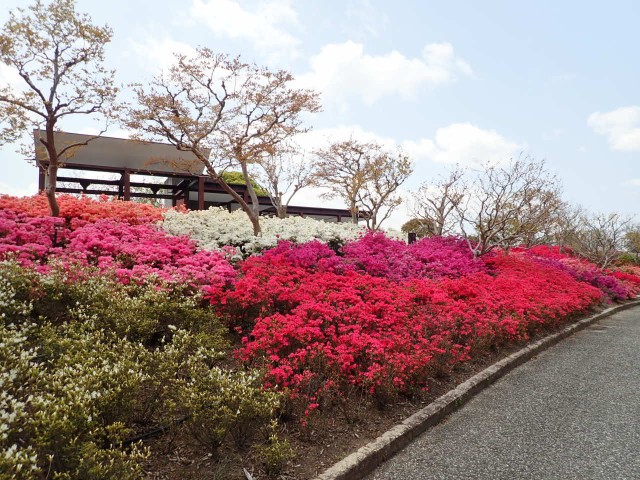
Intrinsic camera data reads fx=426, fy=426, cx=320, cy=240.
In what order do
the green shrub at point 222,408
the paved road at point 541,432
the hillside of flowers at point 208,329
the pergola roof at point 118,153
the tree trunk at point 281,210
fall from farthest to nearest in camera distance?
the tree trunk at point 281,210, the pergola roof at point 118,153, the paved road at point 541,432, the green shrub at point 222,408, the hillside of flowers at point 208,329

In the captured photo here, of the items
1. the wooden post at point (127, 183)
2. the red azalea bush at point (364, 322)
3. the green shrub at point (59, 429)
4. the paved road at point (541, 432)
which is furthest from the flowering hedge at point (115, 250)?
the wooden post at point (127, 183)

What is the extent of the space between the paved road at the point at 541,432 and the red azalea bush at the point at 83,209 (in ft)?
30.4

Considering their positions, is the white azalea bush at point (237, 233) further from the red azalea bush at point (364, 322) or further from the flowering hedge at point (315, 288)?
the red azalea bush at point (364, 322)

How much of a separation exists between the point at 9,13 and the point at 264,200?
626 inches

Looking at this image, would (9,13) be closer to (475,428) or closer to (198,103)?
(198,103)

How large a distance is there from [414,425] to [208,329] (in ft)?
9.33

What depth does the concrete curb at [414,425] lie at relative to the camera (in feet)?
11.1

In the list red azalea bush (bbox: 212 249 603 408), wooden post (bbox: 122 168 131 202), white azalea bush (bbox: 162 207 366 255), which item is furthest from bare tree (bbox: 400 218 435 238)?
wooden post (bbox: 122 168 131 202)

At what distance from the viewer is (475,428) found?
14.3 ft

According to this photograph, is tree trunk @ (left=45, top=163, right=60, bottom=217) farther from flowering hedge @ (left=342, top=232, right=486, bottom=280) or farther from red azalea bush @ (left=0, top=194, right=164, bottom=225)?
flowering hedge @ (left=342, top=232, right=486, bottom=280)

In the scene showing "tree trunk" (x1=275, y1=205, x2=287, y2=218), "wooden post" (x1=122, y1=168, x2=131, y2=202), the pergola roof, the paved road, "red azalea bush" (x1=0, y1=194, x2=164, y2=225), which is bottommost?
the paved road

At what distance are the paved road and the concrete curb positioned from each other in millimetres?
79

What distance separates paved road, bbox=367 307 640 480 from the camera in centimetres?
355

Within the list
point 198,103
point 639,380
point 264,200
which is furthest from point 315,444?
point 264,200
